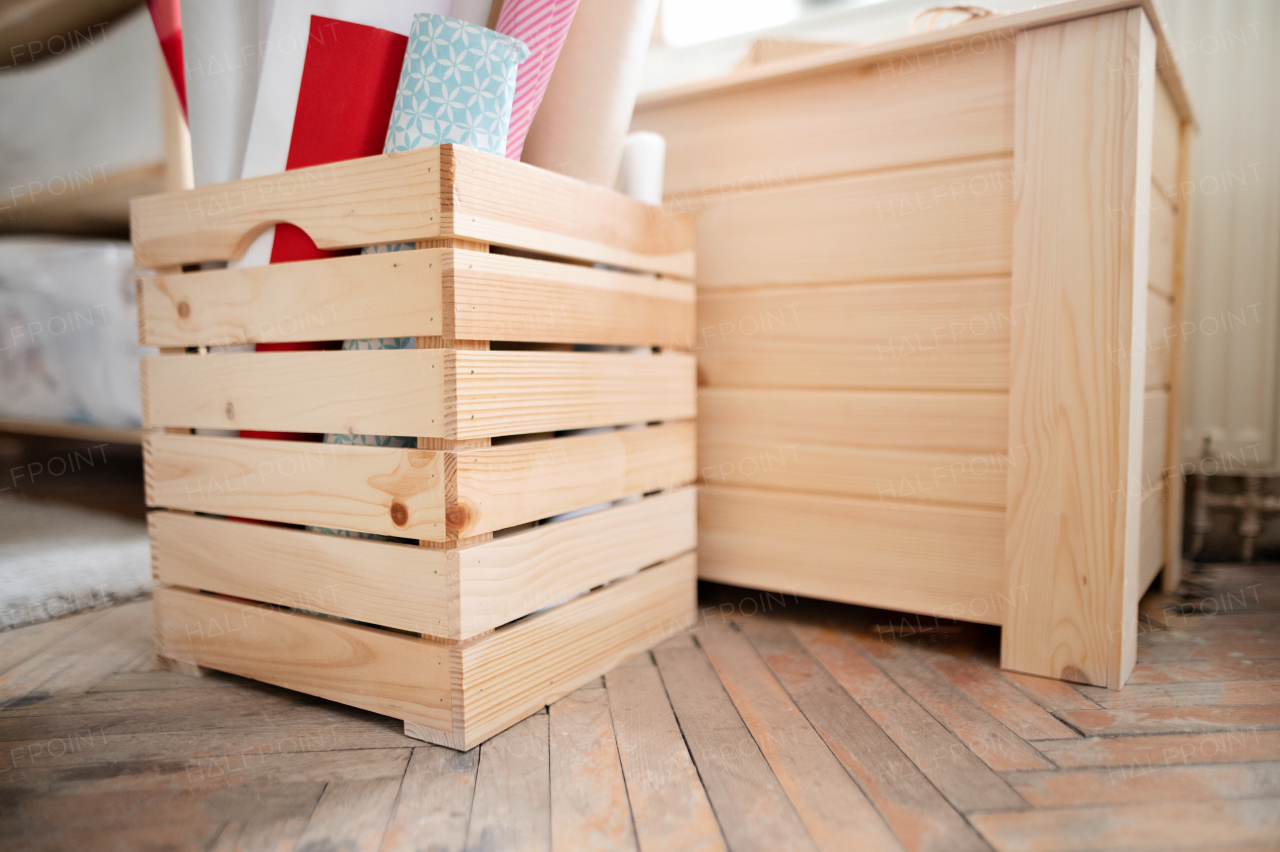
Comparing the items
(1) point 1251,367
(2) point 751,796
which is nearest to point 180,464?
(2) point 751,796

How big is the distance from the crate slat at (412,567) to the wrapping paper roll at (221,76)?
0.43 metres

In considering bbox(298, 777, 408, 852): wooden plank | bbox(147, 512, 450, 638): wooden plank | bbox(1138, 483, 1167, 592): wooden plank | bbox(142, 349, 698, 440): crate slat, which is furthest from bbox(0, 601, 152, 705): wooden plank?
bbox(1138, 483, 1167, 592): wooden plank

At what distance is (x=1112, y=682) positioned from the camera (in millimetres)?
A: 833

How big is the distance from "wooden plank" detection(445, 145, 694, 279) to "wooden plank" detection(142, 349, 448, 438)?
0.14 metres

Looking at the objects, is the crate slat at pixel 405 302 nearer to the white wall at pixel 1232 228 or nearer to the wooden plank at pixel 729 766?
the wooden plank at pixel 729 766

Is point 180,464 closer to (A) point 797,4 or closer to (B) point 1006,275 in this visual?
(B) point 1006,275

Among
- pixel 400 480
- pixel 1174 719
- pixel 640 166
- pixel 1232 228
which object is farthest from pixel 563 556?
pixel 1232 228

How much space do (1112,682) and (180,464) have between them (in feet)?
3.61

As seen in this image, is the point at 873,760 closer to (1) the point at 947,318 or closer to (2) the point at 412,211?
(1) the point at 947,318

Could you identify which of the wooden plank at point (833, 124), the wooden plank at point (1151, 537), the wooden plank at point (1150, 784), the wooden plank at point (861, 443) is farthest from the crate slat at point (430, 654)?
the wooden plank at point (1151, 537)

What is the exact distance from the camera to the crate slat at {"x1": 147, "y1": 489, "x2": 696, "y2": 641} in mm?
689

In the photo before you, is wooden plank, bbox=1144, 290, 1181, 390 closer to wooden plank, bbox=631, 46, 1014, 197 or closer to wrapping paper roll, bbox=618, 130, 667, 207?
wooden plank, bbox=631, 46, 1014, 197

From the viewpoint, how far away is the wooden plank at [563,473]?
69cm

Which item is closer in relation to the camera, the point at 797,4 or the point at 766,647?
the point at 766,647
